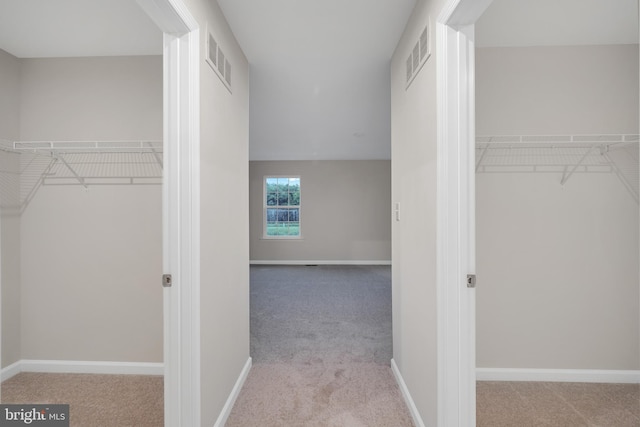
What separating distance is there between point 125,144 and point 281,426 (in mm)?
2229

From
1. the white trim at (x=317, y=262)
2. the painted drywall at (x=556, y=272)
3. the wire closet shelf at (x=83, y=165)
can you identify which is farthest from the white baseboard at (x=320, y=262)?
the wire closet shelf at (x=83, y=165)

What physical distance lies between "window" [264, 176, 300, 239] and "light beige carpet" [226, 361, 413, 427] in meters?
5.14

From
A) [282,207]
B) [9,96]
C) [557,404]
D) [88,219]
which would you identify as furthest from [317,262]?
[9,96]

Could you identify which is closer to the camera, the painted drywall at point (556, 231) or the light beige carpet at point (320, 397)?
the light beige carpet at point (320, 397)

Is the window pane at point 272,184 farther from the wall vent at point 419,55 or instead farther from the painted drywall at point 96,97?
the wall vent at point 419,55

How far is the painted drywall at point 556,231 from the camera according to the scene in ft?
7.76

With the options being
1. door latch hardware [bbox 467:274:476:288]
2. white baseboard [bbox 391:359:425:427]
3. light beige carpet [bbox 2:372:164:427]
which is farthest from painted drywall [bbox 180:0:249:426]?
door latch hardware [bbox 467:274:476:288]

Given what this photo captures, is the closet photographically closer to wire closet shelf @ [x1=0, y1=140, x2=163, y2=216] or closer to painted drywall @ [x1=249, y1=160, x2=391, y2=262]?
wire closet shelf @ [x1=0, y1=140, x2=163, y2=216]

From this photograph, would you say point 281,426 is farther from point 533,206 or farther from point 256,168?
point 256,168

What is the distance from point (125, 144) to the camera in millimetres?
2498

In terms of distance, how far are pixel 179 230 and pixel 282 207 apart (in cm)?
613

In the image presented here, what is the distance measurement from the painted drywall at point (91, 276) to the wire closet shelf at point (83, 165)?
0.07 m

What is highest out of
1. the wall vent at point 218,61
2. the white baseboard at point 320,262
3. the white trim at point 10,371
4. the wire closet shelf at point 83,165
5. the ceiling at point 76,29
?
the ceiling at point 76,29

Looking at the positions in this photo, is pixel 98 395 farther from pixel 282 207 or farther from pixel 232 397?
pixel 282 207
